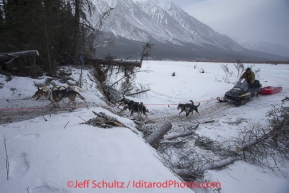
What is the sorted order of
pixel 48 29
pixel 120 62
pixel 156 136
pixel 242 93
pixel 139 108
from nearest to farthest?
pixel 156 136 < pixel 139 108 < pixel 48 29 < pixel 242 93 < pixel 120 62

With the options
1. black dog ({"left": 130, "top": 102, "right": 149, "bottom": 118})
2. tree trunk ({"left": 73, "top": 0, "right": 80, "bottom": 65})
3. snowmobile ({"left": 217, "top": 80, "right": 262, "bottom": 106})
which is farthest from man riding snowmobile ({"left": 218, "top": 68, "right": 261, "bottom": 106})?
tree trunk ({"left": 73, "top": 0, "right": 80, "bottom": 65})

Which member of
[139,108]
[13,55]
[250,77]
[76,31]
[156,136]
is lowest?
[139,108]

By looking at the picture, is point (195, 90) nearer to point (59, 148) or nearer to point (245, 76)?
point (245, 76)

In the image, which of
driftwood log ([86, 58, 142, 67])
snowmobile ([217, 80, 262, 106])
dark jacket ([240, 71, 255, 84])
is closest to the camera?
snowmobile ([217, 80, 262, 106])

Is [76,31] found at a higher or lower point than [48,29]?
higher

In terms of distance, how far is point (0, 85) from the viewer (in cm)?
591

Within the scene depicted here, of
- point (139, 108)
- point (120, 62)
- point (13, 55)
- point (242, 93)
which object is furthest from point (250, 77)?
point (13, 55)

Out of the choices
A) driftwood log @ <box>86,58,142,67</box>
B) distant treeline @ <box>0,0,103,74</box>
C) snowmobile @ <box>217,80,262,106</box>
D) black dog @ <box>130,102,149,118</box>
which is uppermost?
distant treeline @ <box>0,0,103,74</box>

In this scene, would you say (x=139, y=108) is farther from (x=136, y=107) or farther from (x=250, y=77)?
(x=250, y=77)

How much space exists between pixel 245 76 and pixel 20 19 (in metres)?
12.5

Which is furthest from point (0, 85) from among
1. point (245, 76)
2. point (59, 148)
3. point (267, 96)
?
point (267, 96)

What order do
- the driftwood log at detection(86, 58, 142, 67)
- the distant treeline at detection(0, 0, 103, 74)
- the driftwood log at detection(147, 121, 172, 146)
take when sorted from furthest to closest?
the driftwood log at detection(86, 58, 142, 67) < the distant treeline at detection(0, 0, 103, 74) < the driftwood log at detection(147, 121, 172, 146)

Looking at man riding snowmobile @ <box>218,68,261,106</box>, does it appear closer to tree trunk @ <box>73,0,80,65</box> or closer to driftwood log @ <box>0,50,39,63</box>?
tree trunk @ <box>73,0,80,65</box>

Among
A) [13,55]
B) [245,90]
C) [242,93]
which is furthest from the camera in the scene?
[245,90]
